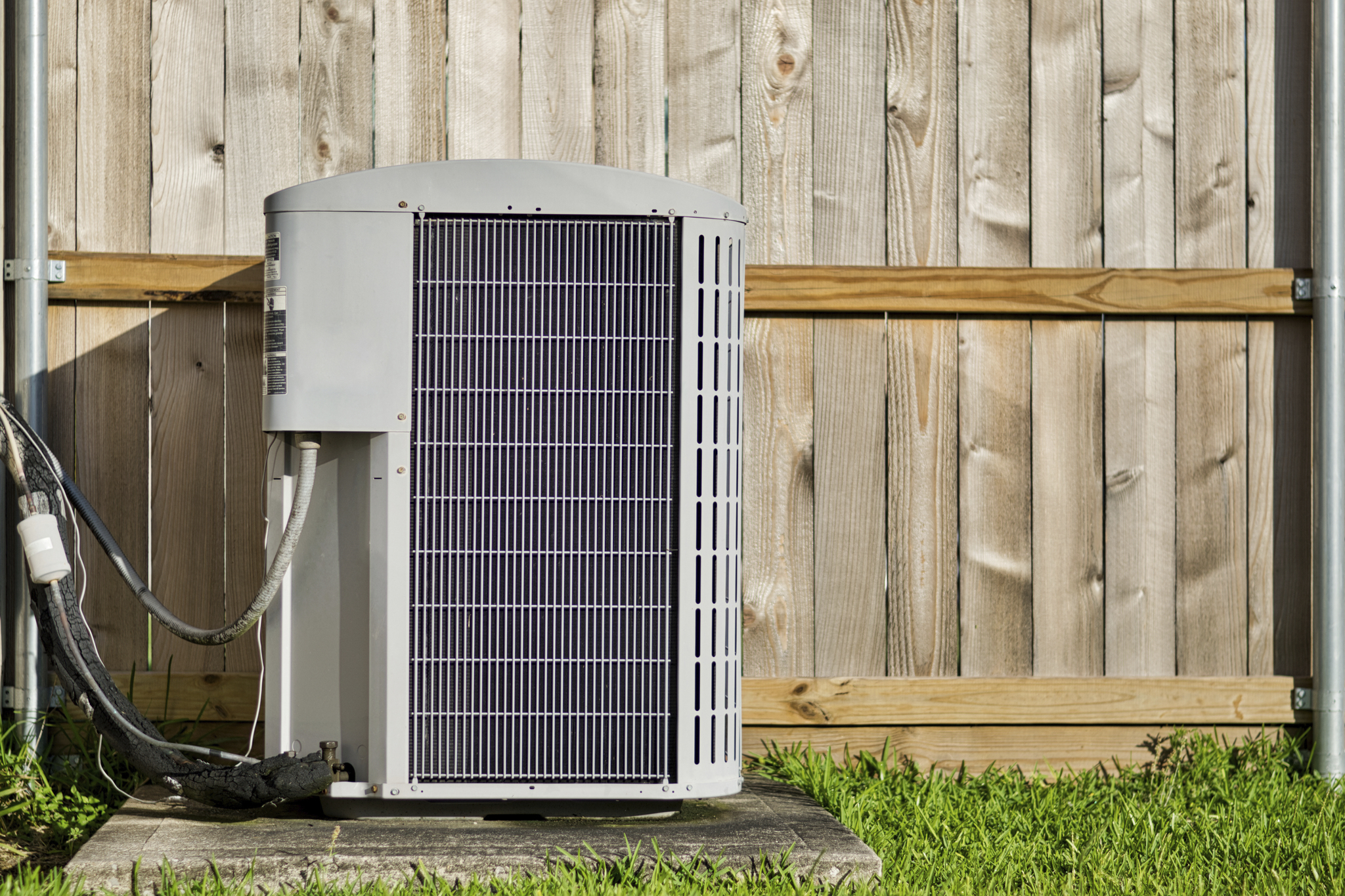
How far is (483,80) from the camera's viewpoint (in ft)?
8.74

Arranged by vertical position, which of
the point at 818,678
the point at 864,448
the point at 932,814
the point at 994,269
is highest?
the point at 994,269

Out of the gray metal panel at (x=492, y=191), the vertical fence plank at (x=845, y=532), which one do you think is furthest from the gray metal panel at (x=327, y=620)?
the vertical fence plank at (x=845, y=532)

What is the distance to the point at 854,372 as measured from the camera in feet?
8.89

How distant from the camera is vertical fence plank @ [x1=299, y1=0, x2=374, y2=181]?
2.64m

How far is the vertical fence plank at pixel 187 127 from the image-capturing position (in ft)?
8.61

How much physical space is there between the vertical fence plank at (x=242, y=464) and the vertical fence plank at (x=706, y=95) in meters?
1.12

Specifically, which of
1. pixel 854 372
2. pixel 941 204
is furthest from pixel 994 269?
pixel 854 372

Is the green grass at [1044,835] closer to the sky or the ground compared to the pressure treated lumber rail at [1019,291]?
closer to the ground

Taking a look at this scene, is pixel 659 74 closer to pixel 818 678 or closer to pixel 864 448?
pixel 864 448

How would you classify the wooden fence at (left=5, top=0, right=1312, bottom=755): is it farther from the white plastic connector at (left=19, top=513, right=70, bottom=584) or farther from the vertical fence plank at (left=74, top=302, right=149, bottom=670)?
the white plastic connector at (left=19, top=513, right=70, bottom=584)

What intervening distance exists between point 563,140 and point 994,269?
1.12 meters

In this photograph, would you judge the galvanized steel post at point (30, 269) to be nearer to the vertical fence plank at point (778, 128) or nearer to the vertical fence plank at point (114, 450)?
the vertical fence plank at point (114, 450)

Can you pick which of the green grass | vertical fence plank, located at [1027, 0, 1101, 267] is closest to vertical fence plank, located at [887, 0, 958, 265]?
vertical fence plank, located at [1027, 0, 1101, 267]

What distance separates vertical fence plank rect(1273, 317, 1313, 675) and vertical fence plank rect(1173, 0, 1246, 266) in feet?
0.88
